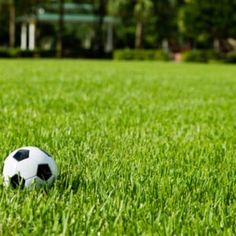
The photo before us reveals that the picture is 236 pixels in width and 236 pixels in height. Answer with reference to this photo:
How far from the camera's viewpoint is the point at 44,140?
5129 millimetres

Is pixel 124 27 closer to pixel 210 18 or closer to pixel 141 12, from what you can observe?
pixel 141 12

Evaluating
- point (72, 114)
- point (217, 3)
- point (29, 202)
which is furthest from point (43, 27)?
point (29, 202)

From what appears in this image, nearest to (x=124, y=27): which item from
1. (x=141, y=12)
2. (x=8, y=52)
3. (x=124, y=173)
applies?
(x=141, y=12)

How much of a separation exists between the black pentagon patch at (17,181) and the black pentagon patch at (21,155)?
11 cm

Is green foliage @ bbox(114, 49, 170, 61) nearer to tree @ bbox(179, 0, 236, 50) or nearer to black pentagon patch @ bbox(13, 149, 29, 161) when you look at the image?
tree @ bbox(179, 0, 236, 50)

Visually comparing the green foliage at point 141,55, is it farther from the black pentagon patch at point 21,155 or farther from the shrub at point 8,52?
the black pentagon patch at point 21,155

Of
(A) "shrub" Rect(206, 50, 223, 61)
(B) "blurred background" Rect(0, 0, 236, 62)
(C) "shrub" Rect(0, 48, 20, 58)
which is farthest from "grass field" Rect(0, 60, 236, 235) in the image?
(A) "shrub" Rect(206, 50, 223, 61)

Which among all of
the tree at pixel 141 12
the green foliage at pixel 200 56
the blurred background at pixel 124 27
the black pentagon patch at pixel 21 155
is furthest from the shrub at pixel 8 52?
the black pentagon patch at pixel 21 155

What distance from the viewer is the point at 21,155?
3262 millimetres

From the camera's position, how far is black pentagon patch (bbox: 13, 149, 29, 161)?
10.6ft

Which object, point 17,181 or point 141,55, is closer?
point 17,181

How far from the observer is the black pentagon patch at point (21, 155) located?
10.6 ft

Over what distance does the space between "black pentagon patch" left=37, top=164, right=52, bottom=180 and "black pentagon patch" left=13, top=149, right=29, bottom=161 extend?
14 centimetres

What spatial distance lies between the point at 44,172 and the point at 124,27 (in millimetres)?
73440
